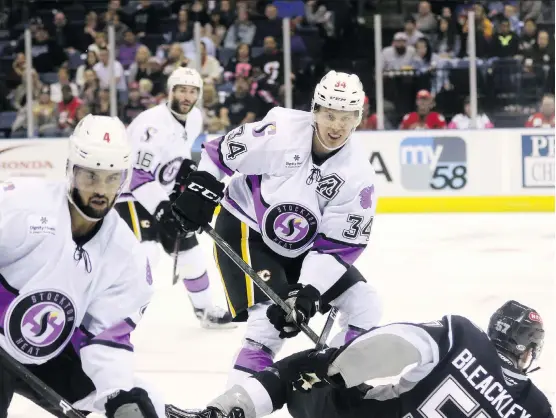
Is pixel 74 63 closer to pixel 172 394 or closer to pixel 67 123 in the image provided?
pixel 67 123

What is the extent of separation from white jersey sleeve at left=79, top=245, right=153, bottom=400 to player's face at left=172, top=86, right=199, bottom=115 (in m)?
2.42

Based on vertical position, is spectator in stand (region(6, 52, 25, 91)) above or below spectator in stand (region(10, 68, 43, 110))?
above

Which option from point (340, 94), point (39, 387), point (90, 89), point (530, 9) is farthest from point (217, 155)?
point (530, 9)

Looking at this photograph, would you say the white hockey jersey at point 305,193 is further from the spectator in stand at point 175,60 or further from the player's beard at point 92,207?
the spectator in stand at point 175,60

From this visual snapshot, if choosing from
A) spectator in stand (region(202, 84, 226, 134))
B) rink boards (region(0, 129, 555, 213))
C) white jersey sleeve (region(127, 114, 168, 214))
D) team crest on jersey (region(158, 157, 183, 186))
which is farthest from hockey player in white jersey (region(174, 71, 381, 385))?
spectator in stand (region(202, 84, 226, 134))

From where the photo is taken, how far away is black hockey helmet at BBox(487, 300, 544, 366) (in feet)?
8.83

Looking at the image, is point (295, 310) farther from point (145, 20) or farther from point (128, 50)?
point (145, 20)

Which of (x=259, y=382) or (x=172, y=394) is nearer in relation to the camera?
(x=259, y=382)

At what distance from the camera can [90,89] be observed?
28.0ft

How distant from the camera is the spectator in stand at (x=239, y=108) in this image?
8398mm

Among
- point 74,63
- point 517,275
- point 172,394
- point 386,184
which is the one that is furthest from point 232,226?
point 74,63

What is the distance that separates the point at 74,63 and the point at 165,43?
775 mm

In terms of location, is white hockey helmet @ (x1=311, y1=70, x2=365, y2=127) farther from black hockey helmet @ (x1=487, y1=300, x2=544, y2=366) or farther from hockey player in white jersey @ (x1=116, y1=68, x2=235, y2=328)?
hockey player in white jersey @ (x1=116, y1=68, x2=235, y2=328)

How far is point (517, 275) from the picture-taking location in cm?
599
